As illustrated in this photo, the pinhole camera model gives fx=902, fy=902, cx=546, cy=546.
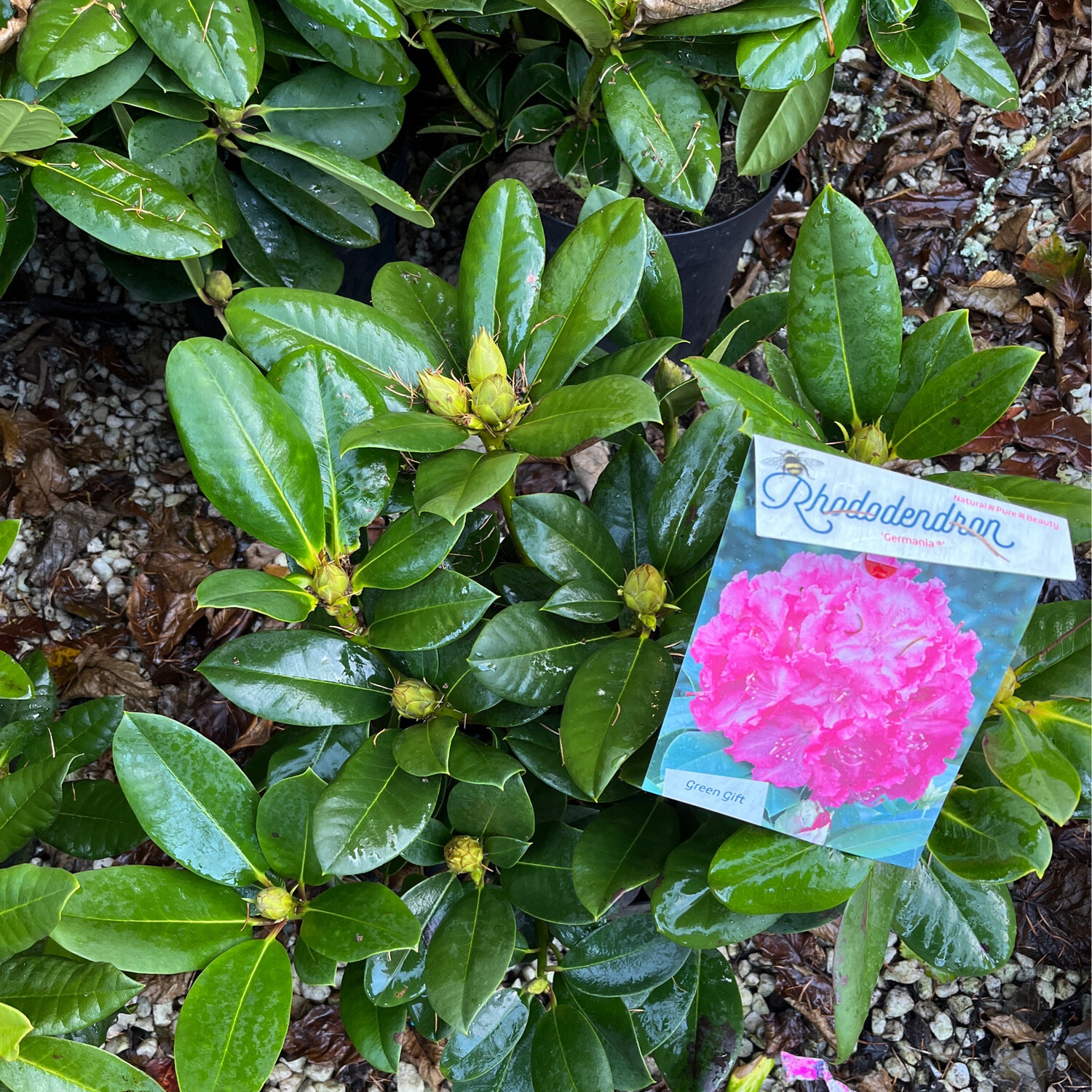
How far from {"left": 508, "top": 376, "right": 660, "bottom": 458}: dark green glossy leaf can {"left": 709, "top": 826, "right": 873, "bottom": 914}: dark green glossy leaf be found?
376 millimetres

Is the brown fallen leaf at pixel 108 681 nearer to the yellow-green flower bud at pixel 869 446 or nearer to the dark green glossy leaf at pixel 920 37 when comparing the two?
the yellow-green flower bud at pixel 869 446

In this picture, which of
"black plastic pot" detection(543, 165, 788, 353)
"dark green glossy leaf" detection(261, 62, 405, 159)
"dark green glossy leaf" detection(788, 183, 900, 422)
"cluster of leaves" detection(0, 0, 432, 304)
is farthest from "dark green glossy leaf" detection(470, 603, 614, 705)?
"black plastic pot" detection(543, 165, 788, 353)

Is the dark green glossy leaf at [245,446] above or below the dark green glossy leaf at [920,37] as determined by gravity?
below

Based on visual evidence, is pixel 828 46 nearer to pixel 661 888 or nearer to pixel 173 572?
pixel 661 888

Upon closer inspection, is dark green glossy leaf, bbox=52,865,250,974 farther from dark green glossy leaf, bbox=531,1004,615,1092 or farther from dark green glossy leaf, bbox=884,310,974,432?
dark green glossy leaf, bbox=884,310,974,432

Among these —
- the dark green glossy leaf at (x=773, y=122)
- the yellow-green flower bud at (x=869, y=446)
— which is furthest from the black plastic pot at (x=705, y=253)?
the yellow-green flower bud at (x=869, y=446)

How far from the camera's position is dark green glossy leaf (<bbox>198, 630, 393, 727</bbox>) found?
846mm

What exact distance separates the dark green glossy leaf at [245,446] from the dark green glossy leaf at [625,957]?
0.55 metres

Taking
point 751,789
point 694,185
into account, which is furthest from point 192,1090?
point 694,185

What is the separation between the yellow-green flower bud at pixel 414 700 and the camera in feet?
2.95

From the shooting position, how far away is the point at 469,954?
2.95 ft

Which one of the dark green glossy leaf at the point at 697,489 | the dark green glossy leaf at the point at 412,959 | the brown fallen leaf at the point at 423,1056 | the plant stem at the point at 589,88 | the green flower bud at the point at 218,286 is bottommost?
the brown fallen leaf at the point at 423,1056

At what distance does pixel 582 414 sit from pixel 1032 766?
0.47 meters

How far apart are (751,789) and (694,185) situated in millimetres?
784
